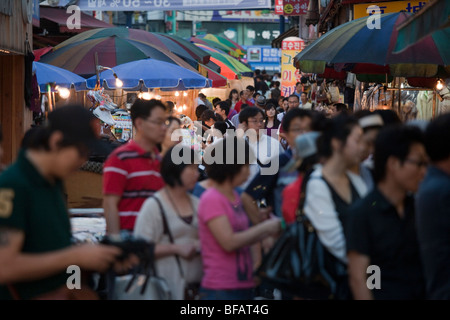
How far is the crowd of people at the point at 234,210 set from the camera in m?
3.33

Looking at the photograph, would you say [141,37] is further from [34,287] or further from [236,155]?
[34,287]

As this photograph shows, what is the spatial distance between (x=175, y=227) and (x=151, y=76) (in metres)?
8.72

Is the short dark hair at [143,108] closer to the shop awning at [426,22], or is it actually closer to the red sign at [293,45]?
the shop awning at [426,22]

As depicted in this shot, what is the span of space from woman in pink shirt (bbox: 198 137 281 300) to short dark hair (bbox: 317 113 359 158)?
1.69 ft

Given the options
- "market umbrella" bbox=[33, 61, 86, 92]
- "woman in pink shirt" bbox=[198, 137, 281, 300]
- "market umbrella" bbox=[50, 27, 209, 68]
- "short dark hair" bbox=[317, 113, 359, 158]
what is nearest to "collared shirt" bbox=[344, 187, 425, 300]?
"short dark hair" bbox=[317, 113, 359, 158]

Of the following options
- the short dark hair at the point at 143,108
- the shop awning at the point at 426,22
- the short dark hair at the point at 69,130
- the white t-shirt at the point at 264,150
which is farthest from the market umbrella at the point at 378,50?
the short dark hair at the point at 69,130

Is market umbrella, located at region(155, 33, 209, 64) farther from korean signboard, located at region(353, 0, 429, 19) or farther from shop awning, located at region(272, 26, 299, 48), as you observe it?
shop awning, located at region(272, 26, 299, 48)

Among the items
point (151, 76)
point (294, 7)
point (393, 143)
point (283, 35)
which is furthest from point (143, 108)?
point (283, 35)

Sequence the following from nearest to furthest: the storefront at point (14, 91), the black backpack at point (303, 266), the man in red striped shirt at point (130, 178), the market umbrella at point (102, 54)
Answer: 1. the black backpack at point (303, 266)
2. the man in red striped shirt at point (130, 178)
3. the storefront at point (14, 91)
4. the market umbrella at point (102, 54)

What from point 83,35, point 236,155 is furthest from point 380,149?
point 83,35

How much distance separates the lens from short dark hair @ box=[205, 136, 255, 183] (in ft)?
15.0

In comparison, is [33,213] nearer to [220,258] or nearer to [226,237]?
[226,237]

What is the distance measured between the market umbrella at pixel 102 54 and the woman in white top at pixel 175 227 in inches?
489

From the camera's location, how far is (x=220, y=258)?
435cm
